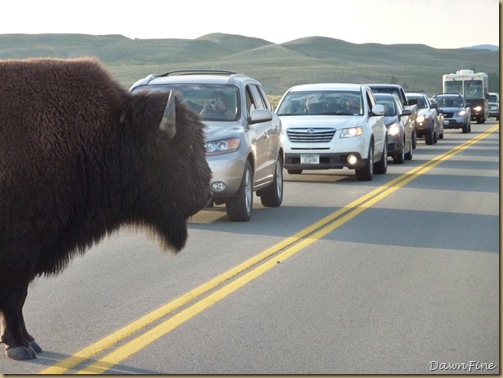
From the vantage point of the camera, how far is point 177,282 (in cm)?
991

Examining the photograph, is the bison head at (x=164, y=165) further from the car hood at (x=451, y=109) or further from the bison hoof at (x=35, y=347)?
the car hood at (x=451, y=109)

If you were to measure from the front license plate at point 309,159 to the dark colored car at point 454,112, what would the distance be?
2754 centimetres

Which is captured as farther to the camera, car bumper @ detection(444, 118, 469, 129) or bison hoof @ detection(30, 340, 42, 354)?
car bumper @ detection(444, 118, 469, 129)

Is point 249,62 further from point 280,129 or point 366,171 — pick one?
point 280,129

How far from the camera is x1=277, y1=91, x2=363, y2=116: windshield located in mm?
22125

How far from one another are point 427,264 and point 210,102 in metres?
5.04

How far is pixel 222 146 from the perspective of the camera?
46.7 ft

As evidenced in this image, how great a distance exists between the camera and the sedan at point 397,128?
2666 centimetres

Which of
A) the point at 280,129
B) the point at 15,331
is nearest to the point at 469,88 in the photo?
the point at 280,129

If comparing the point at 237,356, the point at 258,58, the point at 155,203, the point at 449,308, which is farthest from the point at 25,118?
the point at 258,58

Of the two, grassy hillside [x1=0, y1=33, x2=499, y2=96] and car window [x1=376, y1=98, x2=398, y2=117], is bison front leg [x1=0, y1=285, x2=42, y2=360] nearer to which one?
car window [x1=376, y1=98, x2=398, y2=117]

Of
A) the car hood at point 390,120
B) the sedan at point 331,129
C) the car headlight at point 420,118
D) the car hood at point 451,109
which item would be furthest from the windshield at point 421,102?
the sedan at point 331,129

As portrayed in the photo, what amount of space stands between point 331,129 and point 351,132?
41cm

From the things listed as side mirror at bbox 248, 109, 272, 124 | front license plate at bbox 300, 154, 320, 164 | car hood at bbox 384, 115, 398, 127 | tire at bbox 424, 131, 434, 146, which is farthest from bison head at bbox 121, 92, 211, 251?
tire at bbox 424, 131, 434, 146
